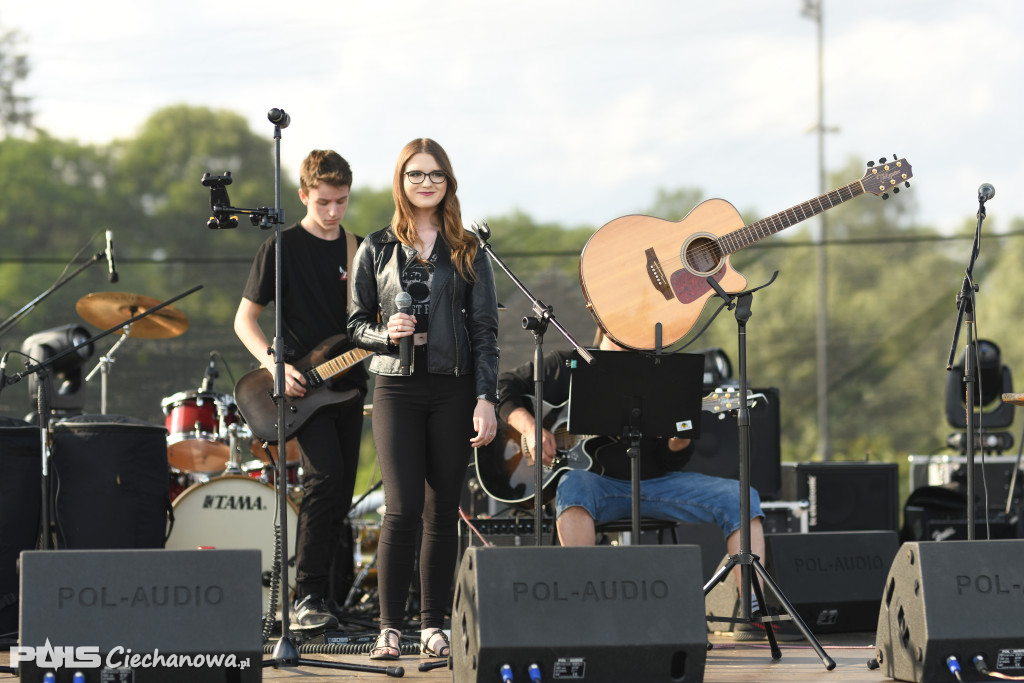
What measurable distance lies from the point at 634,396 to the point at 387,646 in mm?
1217

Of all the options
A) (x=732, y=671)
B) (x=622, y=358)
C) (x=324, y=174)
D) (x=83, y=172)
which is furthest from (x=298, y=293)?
(x=83, y=172)

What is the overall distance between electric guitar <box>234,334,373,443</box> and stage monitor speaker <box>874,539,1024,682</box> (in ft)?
7.38

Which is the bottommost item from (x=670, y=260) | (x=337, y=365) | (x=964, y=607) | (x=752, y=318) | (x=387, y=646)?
(x=387, y=646)

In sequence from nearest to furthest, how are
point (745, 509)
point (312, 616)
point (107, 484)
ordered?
point (745, 509), point (312, 616), point (107, 484)

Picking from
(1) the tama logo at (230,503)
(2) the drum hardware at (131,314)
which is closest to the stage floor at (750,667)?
(1) the tama logo at (230,503)

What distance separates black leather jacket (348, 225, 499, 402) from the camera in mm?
3639

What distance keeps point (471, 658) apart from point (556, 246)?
200 inches

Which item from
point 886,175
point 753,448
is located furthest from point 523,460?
point 886,175

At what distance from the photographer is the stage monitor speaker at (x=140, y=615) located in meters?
2.67

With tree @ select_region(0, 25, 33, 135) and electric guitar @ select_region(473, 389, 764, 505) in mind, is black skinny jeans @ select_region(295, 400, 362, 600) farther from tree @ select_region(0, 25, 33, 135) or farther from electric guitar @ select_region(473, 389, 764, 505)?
tree @ select_region(0, 25, 33, 135)

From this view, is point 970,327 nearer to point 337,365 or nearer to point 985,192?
point 985,192

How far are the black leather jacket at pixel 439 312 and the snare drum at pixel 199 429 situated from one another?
2104 millimetres

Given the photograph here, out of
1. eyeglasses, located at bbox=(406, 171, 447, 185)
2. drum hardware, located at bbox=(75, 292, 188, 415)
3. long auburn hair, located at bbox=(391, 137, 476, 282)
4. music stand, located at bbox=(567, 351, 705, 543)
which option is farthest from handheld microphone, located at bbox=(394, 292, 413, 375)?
drum hardware, located at bbox=(75, 292, 188, 415)

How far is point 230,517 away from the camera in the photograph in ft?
16.6
